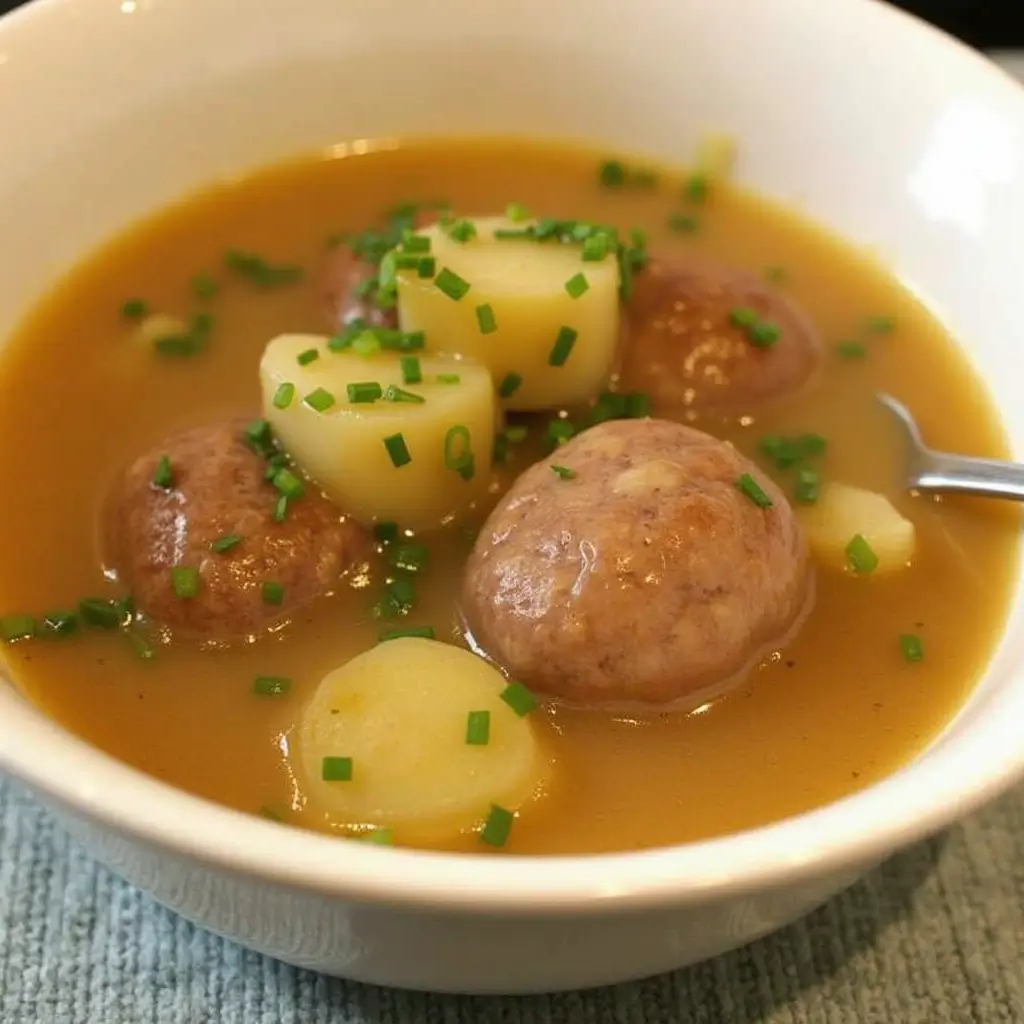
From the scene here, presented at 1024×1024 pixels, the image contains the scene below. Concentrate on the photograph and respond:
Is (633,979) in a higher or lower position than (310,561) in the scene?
lower

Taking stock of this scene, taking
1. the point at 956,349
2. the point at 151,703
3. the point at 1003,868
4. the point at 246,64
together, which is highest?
the point at 246,64

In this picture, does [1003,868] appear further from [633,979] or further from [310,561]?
[310,561]

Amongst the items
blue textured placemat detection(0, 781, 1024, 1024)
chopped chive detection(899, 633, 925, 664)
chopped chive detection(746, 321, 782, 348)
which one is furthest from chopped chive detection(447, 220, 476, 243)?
blue textured placemat detection(0, 781, 1024, 1024)

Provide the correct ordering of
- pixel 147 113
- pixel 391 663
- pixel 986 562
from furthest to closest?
1. pixel 147 113
2. pixel 986 562
3. pixel 391 663

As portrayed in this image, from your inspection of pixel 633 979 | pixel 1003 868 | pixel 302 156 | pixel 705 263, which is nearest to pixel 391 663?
pixel 633 979

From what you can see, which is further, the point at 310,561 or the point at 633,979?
the point at 310,561

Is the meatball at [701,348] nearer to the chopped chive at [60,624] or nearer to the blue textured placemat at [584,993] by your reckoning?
the blue textured placemat at [584,993]

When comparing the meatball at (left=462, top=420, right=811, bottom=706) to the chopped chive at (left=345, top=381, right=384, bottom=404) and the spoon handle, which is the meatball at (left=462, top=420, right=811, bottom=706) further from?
the spoon handle

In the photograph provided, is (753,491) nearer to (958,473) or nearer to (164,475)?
(958,473)

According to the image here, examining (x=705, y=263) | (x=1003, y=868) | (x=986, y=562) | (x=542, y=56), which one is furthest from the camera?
(x=542, y=56)
